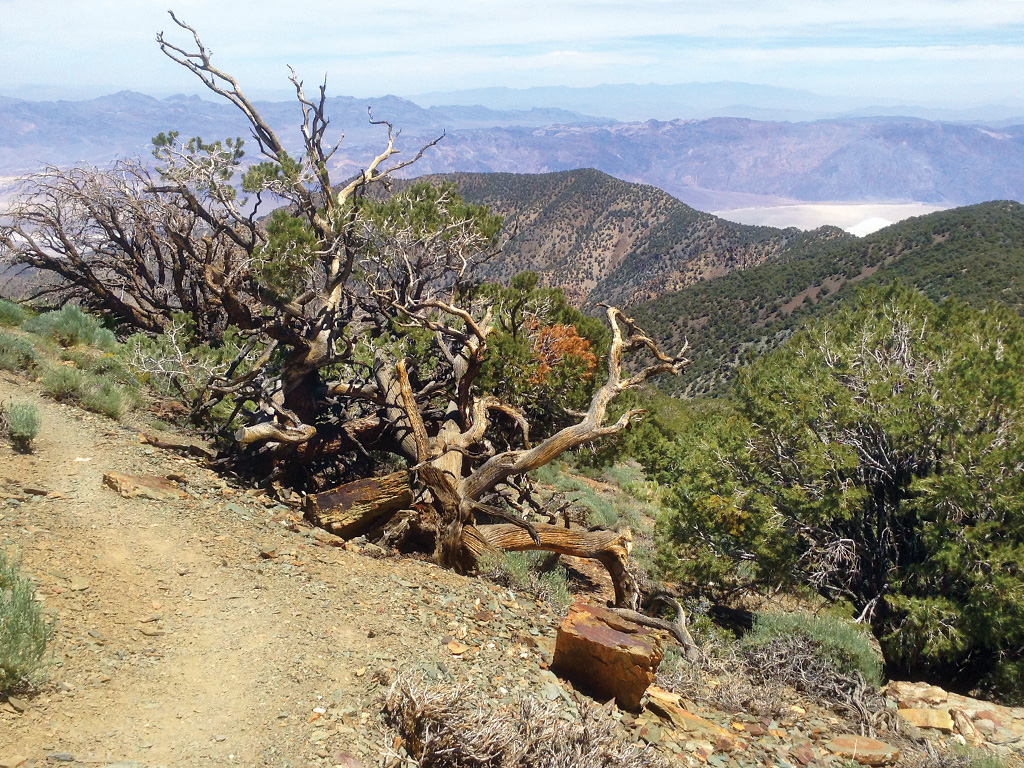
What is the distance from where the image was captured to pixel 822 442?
326 inches

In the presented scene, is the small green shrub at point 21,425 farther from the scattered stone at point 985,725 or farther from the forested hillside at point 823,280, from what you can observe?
the forested hillside at point 823,280

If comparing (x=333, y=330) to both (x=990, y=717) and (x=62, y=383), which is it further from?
(x=990, y=717)

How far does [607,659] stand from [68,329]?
32.9ft

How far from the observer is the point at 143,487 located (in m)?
6.27

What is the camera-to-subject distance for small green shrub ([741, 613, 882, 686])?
621 cm

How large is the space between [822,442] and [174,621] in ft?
24.0

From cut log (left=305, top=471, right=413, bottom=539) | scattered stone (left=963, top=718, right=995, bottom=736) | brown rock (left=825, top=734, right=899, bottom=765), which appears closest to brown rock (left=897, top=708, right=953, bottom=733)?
scattered stone (left=963, top=718, right=995, bottom=736)

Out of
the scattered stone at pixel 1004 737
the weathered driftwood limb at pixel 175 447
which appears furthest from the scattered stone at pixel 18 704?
the scattered stone at pixel 1004 737

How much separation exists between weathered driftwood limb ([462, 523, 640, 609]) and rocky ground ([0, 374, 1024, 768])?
67cm

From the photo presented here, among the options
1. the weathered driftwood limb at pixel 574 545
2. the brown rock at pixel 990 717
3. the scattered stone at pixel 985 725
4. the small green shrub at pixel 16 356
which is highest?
the small green shrub at pixel 16 356

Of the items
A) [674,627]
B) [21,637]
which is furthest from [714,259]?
[21,637]

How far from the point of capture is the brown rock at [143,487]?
6.09 metres

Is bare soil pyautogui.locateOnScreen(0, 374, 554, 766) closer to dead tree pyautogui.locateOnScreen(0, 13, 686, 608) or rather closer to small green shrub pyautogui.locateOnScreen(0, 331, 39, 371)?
dead tree pyautogui.locateOnScreen(0, 13, 686, 608)

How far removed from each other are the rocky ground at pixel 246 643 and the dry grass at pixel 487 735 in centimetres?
15
